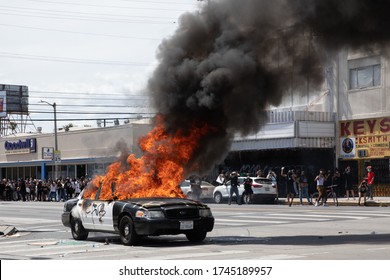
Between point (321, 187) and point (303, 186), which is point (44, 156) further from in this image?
point (321, 187)

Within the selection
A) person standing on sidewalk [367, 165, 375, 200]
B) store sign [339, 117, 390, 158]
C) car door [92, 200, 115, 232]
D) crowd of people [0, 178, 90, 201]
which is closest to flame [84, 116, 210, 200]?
car door [92, 200, 115, 232]

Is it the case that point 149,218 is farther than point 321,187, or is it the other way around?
point 321,187

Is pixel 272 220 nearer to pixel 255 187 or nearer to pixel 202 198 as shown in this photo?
pixel 255 187

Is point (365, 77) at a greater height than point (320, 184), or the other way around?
point (365, 77)

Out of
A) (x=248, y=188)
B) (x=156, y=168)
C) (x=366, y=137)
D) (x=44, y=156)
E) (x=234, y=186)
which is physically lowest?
(x=248, y=188)

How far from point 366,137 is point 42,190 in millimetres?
23662

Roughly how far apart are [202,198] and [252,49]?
23.7m

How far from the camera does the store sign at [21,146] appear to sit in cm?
6172

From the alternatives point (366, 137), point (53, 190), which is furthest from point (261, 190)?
point (53, 190)

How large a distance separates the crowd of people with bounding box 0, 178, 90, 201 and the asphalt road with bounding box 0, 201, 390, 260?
25818 mm

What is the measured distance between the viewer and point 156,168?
16094 mm

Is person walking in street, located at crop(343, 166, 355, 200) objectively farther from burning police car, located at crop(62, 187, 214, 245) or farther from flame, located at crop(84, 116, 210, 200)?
burning police car, located at crop(62, 187, 214, 245)

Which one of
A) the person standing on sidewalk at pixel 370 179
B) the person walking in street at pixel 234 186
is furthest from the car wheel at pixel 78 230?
the person walking in street at pixel 234 186

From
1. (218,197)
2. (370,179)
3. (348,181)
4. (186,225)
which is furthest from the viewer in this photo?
(218,197)
